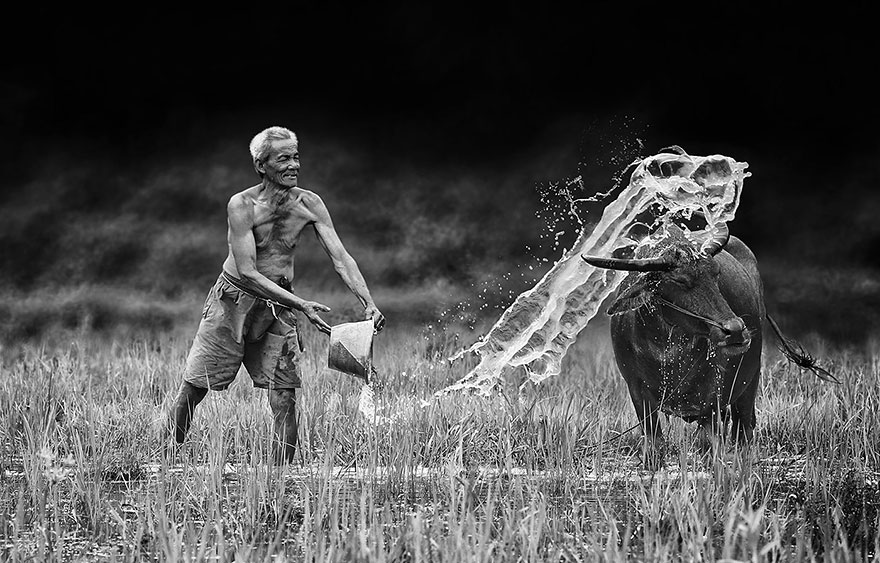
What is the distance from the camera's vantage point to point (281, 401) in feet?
14.3

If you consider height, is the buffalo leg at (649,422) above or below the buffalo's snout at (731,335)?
below

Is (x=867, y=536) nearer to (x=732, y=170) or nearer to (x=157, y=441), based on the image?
(x=732, y=170)

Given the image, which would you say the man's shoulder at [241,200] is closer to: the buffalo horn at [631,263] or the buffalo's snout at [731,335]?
the buffalo horn at [631,263]

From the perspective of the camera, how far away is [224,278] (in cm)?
440

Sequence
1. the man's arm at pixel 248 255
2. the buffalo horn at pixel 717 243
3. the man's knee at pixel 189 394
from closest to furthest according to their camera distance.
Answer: the buffalo horn at pixel 717 243 → the man's arm at pixel 248 255 → the man's knee at pixel 189 394

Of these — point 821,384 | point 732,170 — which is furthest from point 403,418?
point 821,384

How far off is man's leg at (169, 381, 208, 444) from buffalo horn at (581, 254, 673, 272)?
5.25 feet

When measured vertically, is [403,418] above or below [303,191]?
below

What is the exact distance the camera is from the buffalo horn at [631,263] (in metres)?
3.85

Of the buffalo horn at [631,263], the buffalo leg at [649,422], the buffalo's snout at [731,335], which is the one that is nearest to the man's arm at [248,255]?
the buffalo horn at [631,263]

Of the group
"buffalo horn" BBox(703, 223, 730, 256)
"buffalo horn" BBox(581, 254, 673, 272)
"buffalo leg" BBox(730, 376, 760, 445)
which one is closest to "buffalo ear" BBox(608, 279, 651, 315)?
"buffalo horn" BBox(581, 254, 673, 272)

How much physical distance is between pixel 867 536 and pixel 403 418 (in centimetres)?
186

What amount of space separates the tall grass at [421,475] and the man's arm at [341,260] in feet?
1.37

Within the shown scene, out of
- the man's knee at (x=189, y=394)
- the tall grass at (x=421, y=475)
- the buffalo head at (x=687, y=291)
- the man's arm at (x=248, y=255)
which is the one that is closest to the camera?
the tall grass at (x=421, y=475)
